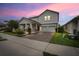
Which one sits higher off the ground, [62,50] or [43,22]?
[43,22]

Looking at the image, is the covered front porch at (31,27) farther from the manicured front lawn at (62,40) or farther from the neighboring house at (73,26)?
the neighboring house at (73,26)

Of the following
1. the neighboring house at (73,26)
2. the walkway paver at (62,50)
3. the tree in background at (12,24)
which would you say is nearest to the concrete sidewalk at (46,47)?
the walkway paver at (62,50)

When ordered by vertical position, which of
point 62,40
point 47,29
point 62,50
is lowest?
point 62,50

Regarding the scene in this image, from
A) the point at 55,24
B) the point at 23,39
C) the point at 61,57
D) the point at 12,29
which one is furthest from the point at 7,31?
the point at 61,57

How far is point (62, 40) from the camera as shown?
2119 mm

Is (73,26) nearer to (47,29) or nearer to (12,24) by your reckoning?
(47,29)

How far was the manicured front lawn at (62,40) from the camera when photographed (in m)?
2.09

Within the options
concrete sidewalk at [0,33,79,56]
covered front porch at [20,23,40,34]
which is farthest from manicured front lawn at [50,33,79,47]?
covered front porch at [20,23,40,34]

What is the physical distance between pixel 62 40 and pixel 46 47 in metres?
0.24

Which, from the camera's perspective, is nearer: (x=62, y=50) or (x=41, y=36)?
(x=62, y=50)

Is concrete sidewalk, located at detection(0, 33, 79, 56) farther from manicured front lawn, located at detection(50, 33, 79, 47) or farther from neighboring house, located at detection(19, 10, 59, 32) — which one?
neighboring house, located at detection(19, 10, 59, 32)

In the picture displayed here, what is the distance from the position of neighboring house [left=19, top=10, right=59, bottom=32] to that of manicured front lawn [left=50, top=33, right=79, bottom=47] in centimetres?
10

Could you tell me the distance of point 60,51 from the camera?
208 cm

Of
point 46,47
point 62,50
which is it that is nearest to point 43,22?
point 46,47
